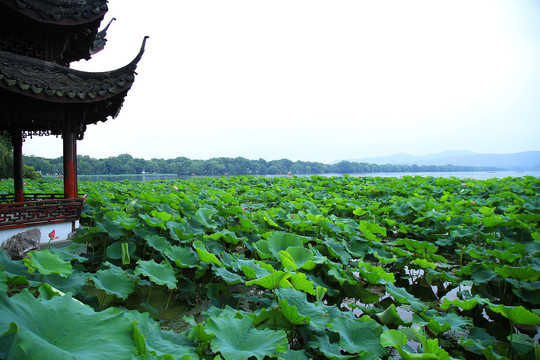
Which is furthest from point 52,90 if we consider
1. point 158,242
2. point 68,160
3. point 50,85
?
point 158,242

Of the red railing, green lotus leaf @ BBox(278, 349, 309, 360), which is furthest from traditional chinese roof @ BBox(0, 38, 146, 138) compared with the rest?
green lotus leaf @ BBox(278, 349, 309, 360)

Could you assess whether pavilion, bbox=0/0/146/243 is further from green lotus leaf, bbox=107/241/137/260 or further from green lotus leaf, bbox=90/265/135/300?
green lotus leaf, bbox=90/265/135/300

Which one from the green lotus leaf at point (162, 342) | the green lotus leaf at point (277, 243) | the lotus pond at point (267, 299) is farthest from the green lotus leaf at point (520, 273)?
the green lotus leaf at point (162, 342)

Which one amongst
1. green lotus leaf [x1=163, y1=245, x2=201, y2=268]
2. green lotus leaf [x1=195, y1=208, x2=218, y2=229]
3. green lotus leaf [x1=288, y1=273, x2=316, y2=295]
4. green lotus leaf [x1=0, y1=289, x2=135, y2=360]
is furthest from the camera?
green lotus leaf [x1=195, y1=208, x2=218, y2=229]

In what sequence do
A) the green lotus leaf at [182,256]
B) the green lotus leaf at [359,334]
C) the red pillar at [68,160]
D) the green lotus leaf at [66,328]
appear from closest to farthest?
the green lotus leaf at [66,328], the green lotus leaf at [359,334], the green lotus leaf at [182,256], the red pillar at [68,160]

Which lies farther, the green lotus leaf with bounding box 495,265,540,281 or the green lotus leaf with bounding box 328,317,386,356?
the green lotus leaf with bounding box 495,265,540,281

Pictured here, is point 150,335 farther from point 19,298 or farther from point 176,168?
point 176,168

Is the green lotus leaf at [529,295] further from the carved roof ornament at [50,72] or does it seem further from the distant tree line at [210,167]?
the distant tree line at [210,167]

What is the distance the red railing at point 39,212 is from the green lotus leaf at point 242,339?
3.74 metres

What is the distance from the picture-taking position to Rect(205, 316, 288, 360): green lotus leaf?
3.99ft

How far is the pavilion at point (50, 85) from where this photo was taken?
3.85m

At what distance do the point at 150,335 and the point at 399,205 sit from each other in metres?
4.72

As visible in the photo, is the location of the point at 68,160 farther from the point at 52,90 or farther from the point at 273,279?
the point at 273,279

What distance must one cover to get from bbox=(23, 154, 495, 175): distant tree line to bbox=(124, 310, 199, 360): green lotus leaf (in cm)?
2056
